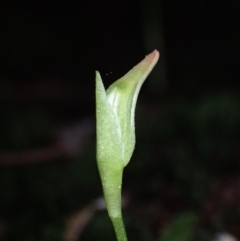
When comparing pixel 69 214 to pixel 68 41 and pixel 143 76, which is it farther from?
pixel 68 41

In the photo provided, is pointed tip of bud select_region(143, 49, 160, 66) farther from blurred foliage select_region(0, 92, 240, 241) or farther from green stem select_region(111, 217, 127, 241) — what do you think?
blurred foliage select_region(0, 92, 240, 241)

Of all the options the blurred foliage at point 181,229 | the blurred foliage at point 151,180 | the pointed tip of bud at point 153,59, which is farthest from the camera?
the blurred foliage at point 151,180

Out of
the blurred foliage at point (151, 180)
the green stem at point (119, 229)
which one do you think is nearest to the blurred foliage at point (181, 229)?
the blurred foliage at point (151, 180)

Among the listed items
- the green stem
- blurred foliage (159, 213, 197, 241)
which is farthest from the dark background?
the green stem

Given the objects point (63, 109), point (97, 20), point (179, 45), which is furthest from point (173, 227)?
point (97, 20)

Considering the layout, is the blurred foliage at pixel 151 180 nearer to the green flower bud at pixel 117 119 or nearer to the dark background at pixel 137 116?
the dark background at pixel 137 116
